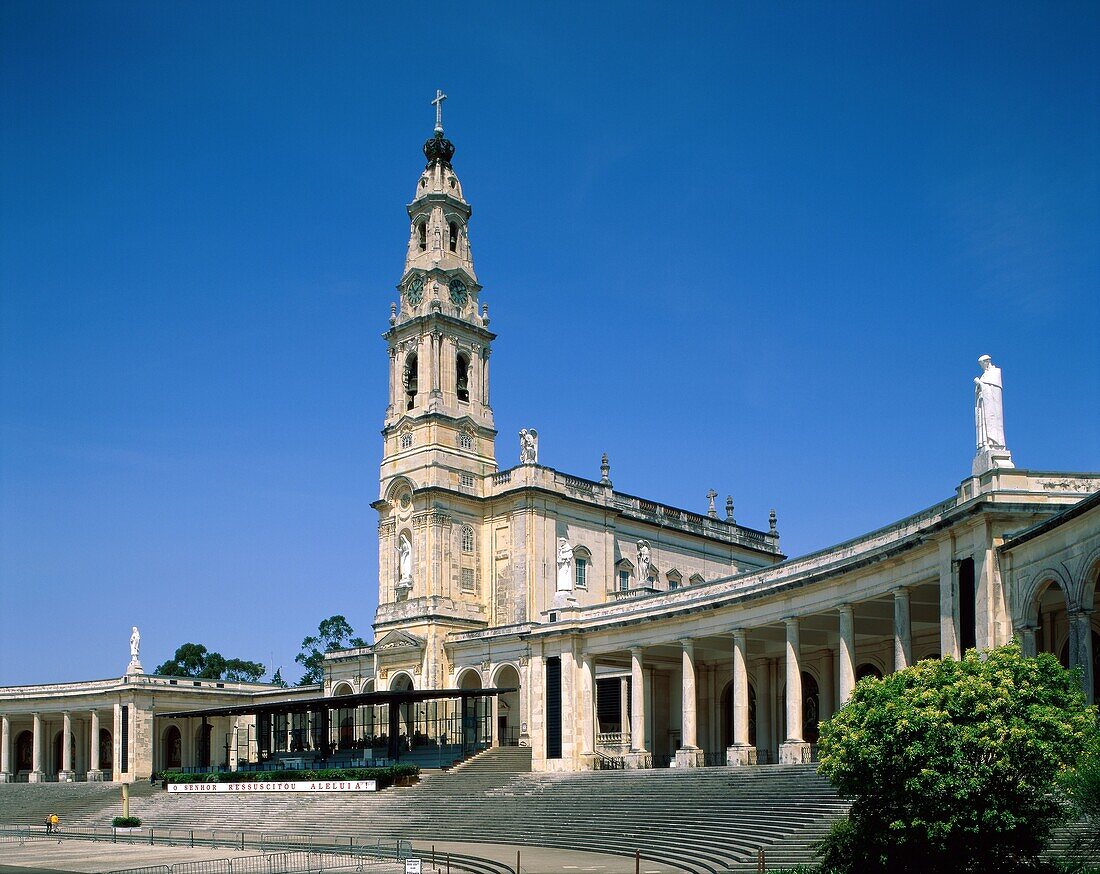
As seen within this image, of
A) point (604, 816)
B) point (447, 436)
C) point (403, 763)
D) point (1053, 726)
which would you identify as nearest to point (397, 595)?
point (447, 436)

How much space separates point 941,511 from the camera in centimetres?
3631

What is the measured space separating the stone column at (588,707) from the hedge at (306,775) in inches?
321

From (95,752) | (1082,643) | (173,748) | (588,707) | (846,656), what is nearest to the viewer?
(1082,643)

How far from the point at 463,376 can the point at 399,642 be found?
1669 cm

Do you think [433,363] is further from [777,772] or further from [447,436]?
[777,772]

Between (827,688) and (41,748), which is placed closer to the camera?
(827,688)

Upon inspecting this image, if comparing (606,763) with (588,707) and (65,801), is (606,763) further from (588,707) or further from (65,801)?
(65,801)

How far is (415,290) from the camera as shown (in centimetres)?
7956

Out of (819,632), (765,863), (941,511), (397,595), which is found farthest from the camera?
(397,595)

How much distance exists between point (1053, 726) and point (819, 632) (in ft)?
94.7

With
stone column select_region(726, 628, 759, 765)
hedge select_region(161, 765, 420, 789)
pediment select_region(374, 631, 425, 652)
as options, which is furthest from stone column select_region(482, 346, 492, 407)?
stone column select_region(726, 628, 759, 765)

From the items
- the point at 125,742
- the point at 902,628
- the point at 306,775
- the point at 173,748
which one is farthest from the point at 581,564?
the point at 173,748

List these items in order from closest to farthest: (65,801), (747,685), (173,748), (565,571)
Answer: (747,685)
(565,571)
(65,801)
(173,748)

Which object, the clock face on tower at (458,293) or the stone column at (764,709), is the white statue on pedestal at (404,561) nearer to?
the clock face on tower at (458,293)
